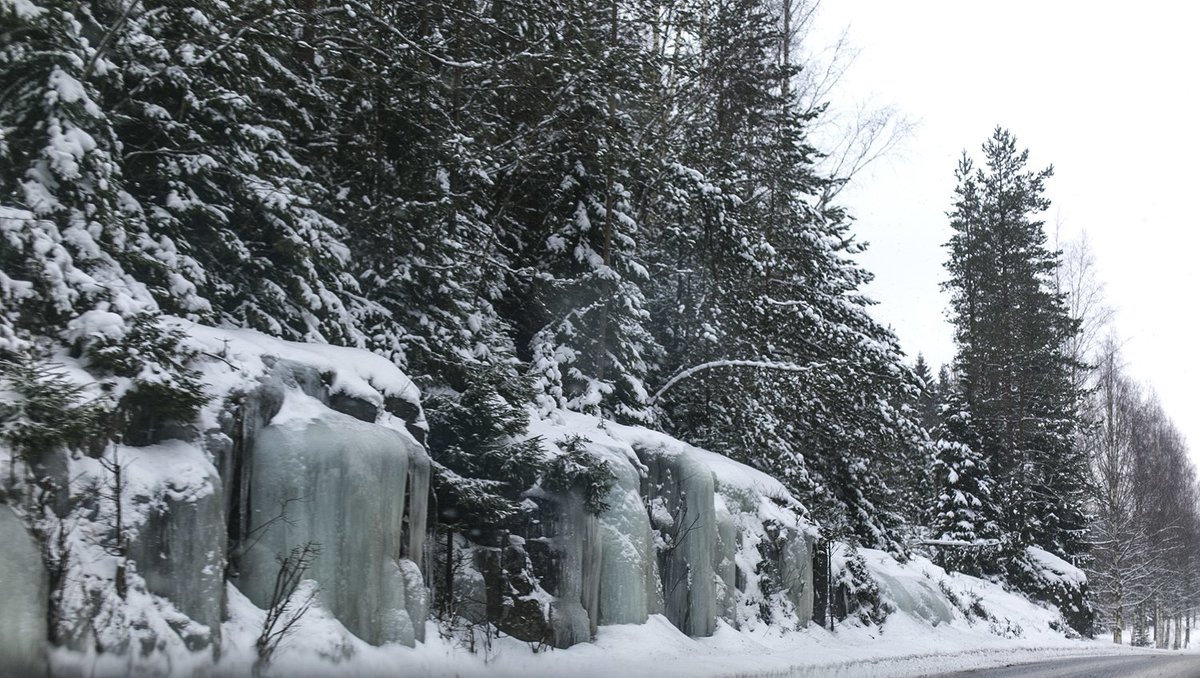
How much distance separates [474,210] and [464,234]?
21.7 inches

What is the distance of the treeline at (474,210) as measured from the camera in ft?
27.8

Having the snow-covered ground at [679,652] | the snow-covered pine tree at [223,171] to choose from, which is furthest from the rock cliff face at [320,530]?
the snow-covered pine tree at [223,171]

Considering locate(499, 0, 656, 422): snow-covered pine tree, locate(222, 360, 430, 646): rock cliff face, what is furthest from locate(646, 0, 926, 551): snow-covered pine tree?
locate(222, 360, 430, 646): rock cliff face

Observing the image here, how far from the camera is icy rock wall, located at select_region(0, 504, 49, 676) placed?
5367mm

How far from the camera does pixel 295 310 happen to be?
11.7 metres

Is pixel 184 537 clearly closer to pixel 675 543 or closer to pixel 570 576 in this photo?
pixel 570 576

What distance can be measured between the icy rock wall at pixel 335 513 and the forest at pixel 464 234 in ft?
4.08

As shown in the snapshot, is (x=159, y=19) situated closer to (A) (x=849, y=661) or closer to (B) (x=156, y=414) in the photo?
(B) (x=156, y=414)

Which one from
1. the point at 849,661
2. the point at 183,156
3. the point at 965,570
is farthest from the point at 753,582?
the point at 965,570

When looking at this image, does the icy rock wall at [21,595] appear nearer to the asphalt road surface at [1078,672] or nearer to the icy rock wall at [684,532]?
the asphalt road surface at [1078,672]

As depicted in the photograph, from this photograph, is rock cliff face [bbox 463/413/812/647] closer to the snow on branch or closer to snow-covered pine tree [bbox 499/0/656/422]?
the snow on branch

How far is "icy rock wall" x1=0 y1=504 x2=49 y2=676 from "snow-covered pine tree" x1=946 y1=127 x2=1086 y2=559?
35.7 meters

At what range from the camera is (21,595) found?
18.4ft

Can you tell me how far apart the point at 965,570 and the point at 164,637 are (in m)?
33.4
